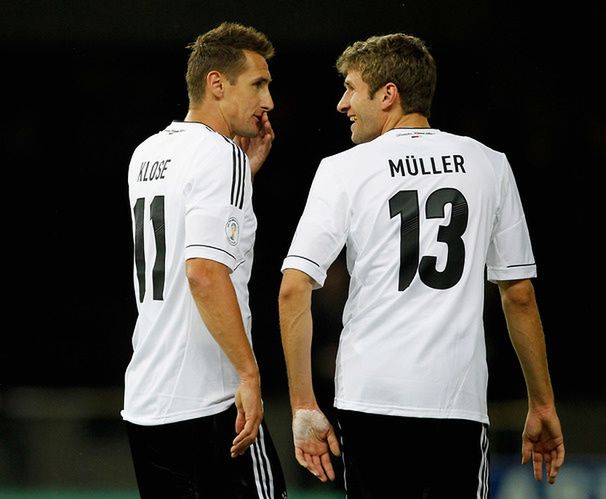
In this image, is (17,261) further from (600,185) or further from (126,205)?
(600,185)

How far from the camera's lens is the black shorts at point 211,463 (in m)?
2.93

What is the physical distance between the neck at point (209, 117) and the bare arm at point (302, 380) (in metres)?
0.51

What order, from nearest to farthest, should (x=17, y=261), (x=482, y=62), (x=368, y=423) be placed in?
(x=368, y=423) → (x=482, y=62) → (x=17, y=261)

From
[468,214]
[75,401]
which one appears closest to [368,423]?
[468,214]

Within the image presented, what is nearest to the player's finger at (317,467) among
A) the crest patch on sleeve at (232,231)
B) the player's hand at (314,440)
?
the player's hand at (314,440)

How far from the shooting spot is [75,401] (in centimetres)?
622

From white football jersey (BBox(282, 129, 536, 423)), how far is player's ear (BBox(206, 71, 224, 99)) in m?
0.43

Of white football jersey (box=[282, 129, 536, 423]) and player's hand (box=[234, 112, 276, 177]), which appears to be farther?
player's hand (box=[234, 112, 276, 177])

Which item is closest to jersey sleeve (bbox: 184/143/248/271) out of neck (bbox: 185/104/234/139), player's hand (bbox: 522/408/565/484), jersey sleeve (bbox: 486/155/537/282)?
neck (bbox: 185/104/234/139)

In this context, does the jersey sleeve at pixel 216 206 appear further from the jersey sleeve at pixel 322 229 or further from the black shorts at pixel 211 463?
the black shorts at pixel 211 463

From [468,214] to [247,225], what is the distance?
587 mm

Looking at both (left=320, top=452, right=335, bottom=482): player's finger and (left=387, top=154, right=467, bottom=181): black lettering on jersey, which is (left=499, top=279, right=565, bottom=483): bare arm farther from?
(left=320, top=452, right=335, bottom=482): player's finger

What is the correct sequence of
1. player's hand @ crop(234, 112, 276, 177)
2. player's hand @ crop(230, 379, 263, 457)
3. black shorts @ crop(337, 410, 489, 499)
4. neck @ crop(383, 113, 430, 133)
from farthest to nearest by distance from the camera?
player's hand @ crop(234, 112, 276, 177) < neck @ crop(383, 113, 430, 133) < black shorts @ crop(337, 410, 489, 499) < player's hand @ crop(230, 379, 263, 457)

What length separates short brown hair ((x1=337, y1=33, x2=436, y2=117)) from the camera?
10.4 ft
